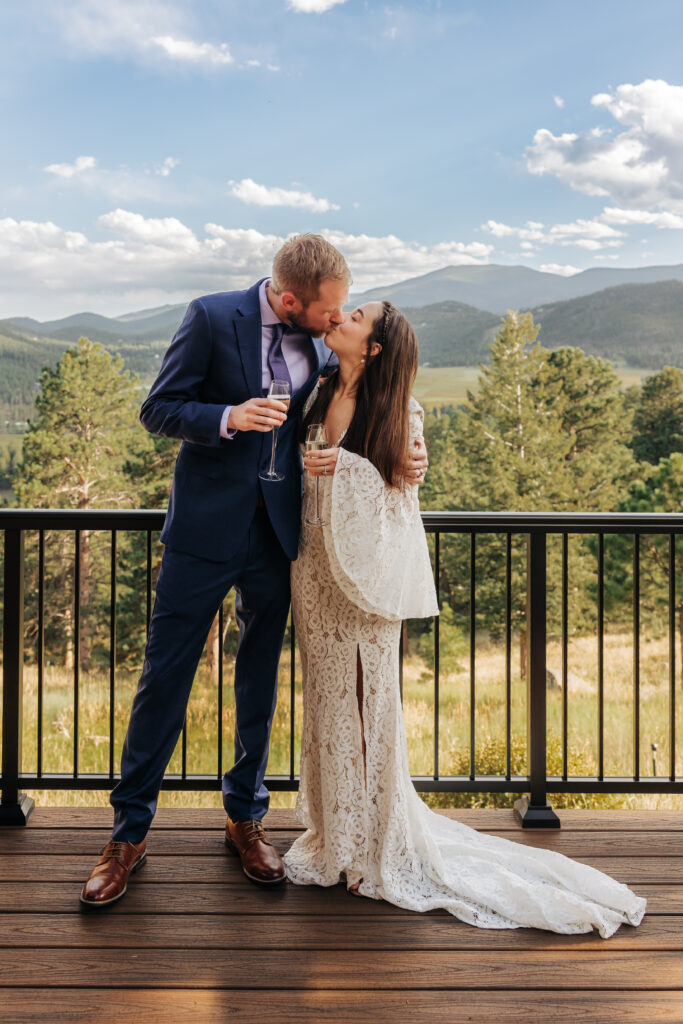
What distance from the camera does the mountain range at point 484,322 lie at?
1101 inches

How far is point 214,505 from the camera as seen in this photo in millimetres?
2072

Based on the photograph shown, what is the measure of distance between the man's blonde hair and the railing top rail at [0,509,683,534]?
2.76 feet

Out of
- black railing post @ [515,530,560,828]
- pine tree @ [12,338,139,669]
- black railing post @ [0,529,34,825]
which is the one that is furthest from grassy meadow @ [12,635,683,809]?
black railing post @ [0,529,34,825]

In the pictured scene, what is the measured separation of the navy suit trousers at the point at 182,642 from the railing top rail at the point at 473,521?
466 mm

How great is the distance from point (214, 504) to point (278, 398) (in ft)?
1.10

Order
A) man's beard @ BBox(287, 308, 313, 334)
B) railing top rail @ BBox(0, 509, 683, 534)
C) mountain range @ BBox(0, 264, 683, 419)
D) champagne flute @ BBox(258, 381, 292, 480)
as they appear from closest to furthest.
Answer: champagne flute @ BBox(258, 381, 292, 480), man's beard @ BBox(287, 308, 313, 334), railing top rail @ BBox(0, 509, 683, 534), mountain range @ BBox(0, 264, 683, 419)

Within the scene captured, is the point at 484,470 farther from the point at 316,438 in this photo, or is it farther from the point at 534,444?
the point at 316,438

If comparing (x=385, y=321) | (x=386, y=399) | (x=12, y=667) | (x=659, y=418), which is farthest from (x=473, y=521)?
(x=659, y=418)

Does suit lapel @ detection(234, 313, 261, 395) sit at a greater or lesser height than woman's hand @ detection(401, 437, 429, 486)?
greater

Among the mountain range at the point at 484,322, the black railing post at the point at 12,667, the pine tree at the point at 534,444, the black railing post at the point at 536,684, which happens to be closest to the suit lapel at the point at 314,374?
the black railing post at the point at 536,684

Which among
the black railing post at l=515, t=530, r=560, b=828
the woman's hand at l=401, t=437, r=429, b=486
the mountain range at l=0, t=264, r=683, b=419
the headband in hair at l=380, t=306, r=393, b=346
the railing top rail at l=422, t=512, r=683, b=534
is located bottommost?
the black railing post at l=515, t=530, r=560, b=828

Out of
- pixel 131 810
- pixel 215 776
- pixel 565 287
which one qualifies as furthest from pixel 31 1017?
pixel 565 287

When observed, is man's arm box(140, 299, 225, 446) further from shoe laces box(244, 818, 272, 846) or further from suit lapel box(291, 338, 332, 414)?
shoe laces box(244, 818, 272, 846)

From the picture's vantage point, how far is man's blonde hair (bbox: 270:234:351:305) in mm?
1947
